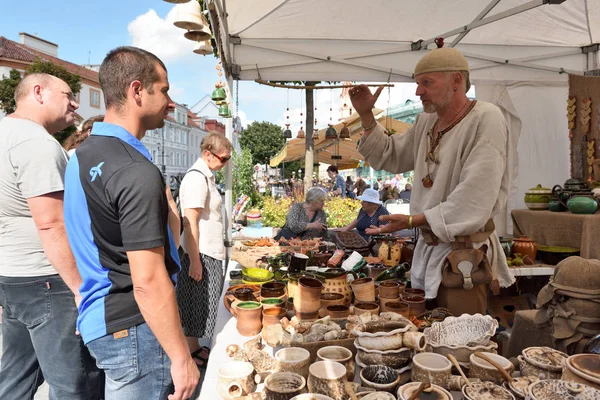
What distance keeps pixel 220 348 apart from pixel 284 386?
0.63m

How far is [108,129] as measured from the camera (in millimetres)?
1361

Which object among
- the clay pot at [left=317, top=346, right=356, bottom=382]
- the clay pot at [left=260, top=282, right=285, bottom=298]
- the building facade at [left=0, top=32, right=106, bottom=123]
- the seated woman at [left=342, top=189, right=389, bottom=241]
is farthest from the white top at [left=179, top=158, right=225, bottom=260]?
the building facade at [left=0, top=32, right=106, bottom=123]

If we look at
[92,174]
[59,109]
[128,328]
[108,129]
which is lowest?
[128,328]

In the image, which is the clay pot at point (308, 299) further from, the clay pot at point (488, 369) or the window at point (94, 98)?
the window at point (94, 98)

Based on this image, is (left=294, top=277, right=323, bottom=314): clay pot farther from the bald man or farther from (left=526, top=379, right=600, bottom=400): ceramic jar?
(left=526, top=379, right=600, bottom=400): ceramic jar

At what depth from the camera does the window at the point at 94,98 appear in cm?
3546

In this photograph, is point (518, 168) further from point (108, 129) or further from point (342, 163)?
point (342, 163)

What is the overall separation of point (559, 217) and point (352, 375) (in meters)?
3.34

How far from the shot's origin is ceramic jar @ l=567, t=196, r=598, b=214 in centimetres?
359

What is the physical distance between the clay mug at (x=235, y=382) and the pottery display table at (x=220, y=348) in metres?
Result: 0.08

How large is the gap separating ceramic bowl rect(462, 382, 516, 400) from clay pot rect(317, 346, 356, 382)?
0.37m

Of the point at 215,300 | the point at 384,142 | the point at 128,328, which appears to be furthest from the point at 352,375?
the point at 215,300

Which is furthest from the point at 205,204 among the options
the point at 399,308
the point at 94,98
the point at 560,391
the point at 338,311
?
the point at 94,98

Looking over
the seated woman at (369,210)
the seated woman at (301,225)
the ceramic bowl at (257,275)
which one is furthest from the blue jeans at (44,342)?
the seated woman at (369,210)
